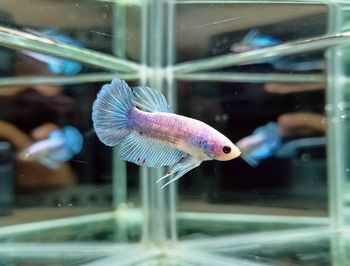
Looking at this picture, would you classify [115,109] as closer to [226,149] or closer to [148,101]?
[148,101]

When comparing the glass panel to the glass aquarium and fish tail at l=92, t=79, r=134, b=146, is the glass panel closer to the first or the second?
the glass aquarium

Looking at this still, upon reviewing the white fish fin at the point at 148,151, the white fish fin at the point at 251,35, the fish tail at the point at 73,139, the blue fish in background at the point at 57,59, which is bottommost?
the white fish fin at the point at 148,151

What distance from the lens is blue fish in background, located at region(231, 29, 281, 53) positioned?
152cm

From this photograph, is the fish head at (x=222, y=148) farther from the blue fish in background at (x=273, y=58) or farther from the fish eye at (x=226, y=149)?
the blue fish in background at (x=273, y=58)

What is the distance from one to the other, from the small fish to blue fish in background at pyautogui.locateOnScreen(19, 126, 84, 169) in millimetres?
579

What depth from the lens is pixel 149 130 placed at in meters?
0.74

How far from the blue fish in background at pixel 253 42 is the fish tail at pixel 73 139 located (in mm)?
548

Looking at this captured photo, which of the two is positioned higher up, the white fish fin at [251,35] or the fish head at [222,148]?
the white fish fin at [251,35]

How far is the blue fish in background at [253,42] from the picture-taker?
152 cm

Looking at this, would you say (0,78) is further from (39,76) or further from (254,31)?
(254,31)

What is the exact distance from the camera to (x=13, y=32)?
1.34 metres

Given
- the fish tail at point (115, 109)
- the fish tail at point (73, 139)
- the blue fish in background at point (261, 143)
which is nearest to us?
the fish tail at point (115, 109)

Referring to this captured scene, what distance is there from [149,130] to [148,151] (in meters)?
0.04

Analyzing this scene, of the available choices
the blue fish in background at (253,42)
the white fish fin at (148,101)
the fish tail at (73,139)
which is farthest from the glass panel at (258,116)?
the white fish fin at (148,101)
